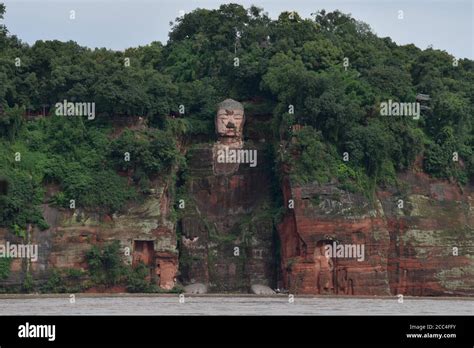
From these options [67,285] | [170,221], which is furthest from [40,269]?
[170,221]

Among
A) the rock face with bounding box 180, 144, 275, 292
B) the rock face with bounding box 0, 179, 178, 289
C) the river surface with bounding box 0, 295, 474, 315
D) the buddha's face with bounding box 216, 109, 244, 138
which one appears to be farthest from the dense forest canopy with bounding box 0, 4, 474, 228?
the river surface with bounding box 0, 295, 474, 315

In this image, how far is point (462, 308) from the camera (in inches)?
3187

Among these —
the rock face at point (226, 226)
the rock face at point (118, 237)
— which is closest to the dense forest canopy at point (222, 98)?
the rock face at point (118, 237)

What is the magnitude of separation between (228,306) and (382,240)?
16.3 meters

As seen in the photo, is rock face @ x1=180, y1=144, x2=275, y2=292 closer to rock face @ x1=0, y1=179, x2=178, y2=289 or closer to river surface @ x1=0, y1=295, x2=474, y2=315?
rock face @ x1=0, y1=179, x2=178, y2=289

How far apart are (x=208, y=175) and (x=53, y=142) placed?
8.75 meters

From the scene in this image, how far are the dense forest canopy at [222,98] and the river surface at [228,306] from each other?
26.2 ft

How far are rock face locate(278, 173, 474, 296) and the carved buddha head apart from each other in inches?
217

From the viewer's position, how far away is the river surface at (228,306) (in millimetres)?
72938

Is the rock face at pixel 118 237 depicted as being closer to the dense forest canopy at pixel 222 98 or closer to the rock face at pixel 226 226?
the dense forest canopy at pixel 222 98

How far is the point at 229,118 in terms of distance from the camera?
325 feet

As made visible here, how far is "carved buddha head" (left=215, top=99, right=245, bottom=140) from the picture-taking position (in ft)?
Answer: 325

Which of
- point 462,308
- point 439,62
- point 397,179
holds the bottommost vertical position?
point 462,308

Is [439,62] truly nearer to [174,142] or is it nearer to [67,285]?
[174,142]
